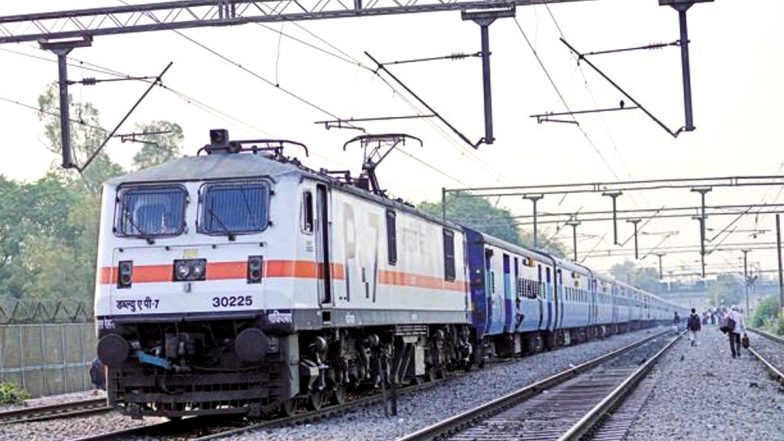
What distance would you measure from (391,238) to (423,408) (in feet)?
10.6

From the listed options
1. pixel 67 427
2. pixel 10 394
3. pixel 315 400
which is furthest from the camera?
pixel 10 394

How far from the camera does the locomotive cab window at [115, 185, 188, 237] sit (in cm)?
1691

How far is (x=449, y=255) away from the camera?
89.6 ft

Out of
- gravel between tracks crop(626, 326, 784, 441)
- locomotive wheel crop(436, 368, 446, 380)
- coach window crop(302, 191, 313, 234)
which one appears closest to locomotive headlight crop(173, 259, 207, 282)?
coach window crop(302, 191, 313, 234)

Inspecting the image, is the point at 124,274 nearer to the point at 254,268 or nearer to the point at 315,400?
the point at 254,268

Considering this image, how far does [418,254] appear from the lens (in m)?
23.9

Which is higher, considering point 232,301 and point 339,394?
point 232,301

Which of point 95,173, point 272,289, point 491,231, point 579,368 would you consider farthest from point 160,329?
point 491,231

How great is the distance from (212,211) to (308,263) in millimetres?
1495

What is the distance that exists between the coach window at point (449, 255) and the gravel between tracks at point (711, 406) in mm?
4956

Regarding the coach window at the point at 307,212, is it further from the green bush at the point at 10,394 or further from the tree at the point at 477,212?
the tree at the point at 477,212

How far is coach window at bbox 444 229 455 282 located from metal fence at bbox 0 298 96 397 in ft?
31.6

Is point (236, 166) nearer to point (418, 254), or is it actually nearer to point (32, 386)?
point (418, 254)

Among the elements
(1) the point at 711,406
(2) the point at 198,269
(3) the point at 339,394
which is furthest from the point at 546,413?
(2) the point at 198,269
